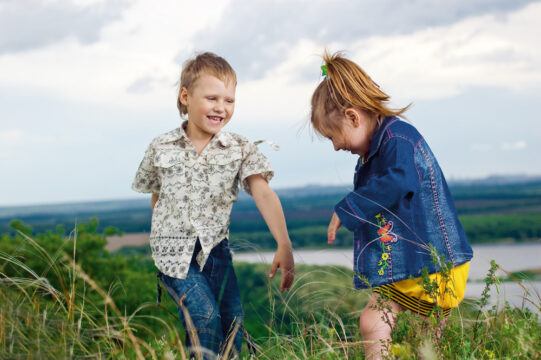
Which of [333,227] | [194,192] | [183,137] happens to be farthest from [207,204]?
[333,227]

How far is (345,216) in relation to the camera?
2.87 m

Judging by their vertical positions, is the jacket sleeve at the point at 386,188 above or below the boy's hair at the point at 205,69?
below

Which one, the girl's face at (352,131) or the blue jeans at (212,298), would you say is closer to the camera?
the girl's face at (352,131)

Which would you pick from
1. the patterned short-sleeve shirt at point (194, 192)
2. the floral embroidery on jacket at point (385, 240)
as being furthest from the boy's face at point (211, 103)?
the floral embroidery on jacket at point (385, 240)

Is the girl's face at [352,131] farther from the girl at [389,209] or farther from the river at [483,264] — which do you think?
the river at [483,264]

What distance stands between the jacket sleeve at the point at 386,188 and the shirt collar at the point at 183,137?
967 mm

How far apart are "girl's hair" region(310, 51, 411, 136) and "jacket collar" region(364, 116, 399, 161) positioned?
0.03 m

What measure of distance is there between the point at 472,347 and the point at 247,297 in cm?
1280

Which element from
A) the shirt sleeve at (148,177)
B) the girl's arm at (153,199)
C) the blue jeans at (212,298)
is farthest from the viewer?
the girl's arm at (153,199)

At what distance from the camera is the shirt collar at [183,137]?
3496 millimetres

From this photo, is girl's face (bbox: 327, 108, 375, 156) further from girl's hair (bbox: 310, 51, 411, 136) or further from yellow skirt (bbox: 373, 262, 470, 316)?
yellow skirt (bbox: 373, 262, 470, 316)

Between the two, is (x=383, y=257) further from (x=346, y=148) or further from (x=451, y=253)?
(x=346, y=148)

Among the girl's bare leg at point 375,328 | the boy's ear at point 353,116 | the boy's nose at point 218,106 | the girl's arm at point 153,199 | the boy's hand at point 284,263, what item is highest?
the boy's nose at point 218,106

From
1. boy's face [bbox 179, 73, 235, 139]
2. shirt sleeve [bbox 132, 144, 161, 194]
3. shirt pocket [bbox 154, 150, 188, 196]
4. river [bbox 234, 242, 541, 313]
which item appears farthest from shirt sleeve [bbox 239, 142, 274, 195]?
shirt sleeve [bbox 132, 144, 161, 194]
